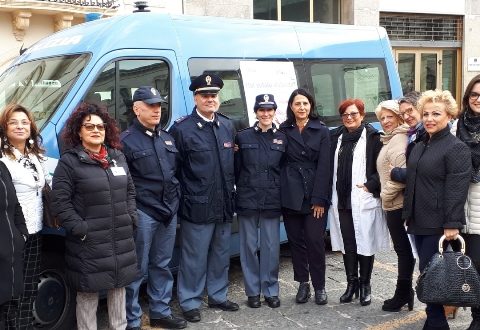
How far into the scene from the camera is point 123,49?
458cm

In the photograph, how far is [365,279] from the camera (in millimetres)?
4832

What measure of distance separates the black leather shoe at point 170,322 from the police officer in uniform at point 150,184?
23 centimetres

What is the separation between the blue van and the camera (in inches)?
165

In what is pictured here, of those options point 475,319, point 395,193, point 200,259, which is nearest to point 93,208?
point 200,259

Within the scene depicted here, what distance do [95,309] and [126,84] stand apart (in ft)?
5.86

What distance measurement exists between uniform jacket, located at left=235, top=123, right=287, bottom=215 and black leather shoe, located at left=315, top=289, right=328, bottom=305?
0.82m

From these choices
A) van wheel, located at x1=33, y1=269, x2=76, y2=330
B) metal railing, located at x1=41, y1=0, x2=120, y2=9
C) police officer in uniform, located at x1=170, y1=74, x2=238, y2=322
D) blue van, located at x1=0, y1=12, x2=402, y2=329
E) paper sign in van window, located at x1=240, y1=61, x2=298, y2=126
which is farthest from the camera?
metal railing, located at x1=41, y1=0, x2=120, y2=9

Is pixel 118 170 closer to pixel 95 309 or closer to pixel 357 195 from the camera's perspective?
pixel 95 309

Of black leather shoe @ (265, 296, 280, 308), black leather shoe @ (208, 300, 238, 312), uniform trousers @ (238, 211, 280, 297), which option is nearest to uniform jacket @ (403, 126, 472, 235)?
uniform trousers @ (238, 211, 280, 297)

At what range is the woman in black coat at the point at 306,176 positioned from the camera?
469 cm

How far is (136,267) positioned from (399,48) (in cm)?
1275

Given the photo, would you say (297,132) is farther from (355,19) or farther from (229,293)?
(355,19)

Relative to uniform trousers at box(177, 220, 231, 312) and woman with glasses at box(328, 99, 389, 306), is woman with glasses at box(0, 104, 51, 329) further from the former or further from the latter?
woman with glasses at box(328, 99, 389, 306)

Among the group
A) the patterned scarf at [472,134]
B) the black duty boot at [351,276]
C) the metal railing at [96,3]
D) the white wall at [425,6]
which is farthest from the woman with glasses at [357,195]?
the white wall at [425,6]
